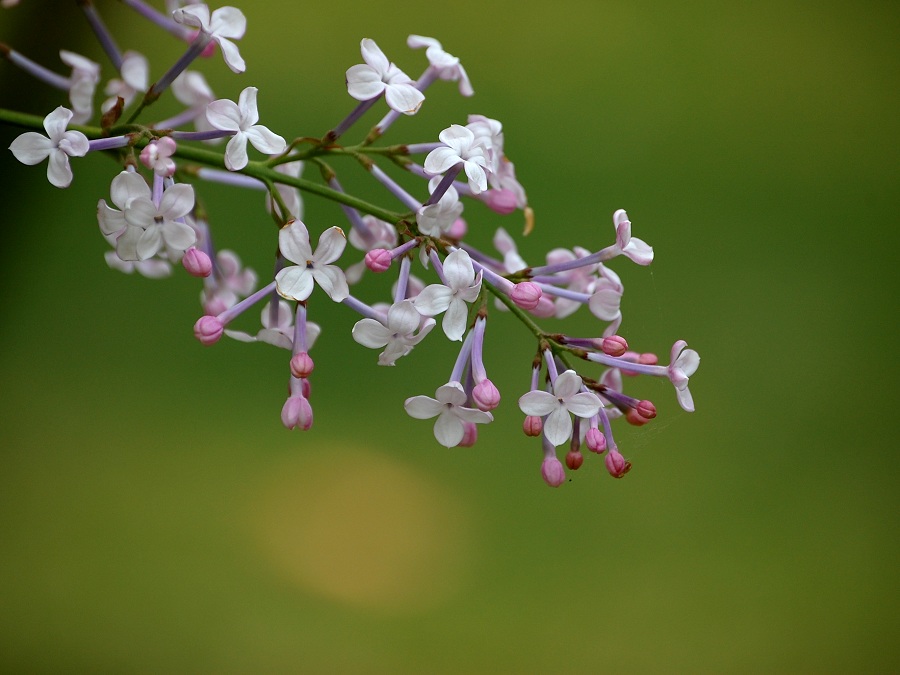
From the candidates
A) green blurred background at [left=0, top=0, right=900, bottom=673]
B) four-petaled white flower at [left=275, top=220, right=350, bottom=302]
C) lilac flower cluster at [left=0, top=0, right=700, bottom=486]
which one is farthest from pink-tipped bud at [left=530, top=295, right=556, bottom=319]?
green blurred background at [left=0, top=0, right=900, bottom=673]

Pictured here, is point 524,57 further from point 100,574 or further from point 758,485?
point 100,574

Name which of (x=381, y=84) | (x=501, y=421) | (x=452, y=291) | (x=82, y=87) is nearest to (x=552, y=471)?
(x=452, y=291)

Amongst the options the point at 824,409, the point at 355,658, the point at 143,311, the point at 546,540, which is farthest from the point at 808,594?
the point at 143,311

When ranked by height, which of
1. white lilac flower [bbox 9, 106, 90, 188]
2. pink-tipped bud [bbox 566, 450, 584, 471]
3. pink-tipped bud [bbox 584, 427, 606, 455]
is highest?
white lilac flower [bbox 9, 106, 90, 188]

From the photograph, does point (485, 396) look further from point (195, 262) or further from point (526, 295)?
point (195, 262)

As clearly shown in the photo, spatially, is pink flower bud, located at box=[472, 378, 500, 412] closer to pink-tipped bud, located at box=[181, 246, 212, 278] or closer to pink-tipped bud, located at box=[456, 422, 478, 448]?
pink-tipped bud, located at box=[456, 422, 478, 448]

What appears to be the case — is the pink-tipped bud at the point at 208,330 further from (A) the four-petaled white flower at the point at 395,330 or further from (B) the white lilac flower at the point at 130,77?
(B) the white lilac flower at the point at 130,77

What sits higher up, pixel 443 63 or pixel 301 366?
pixel 443 63
